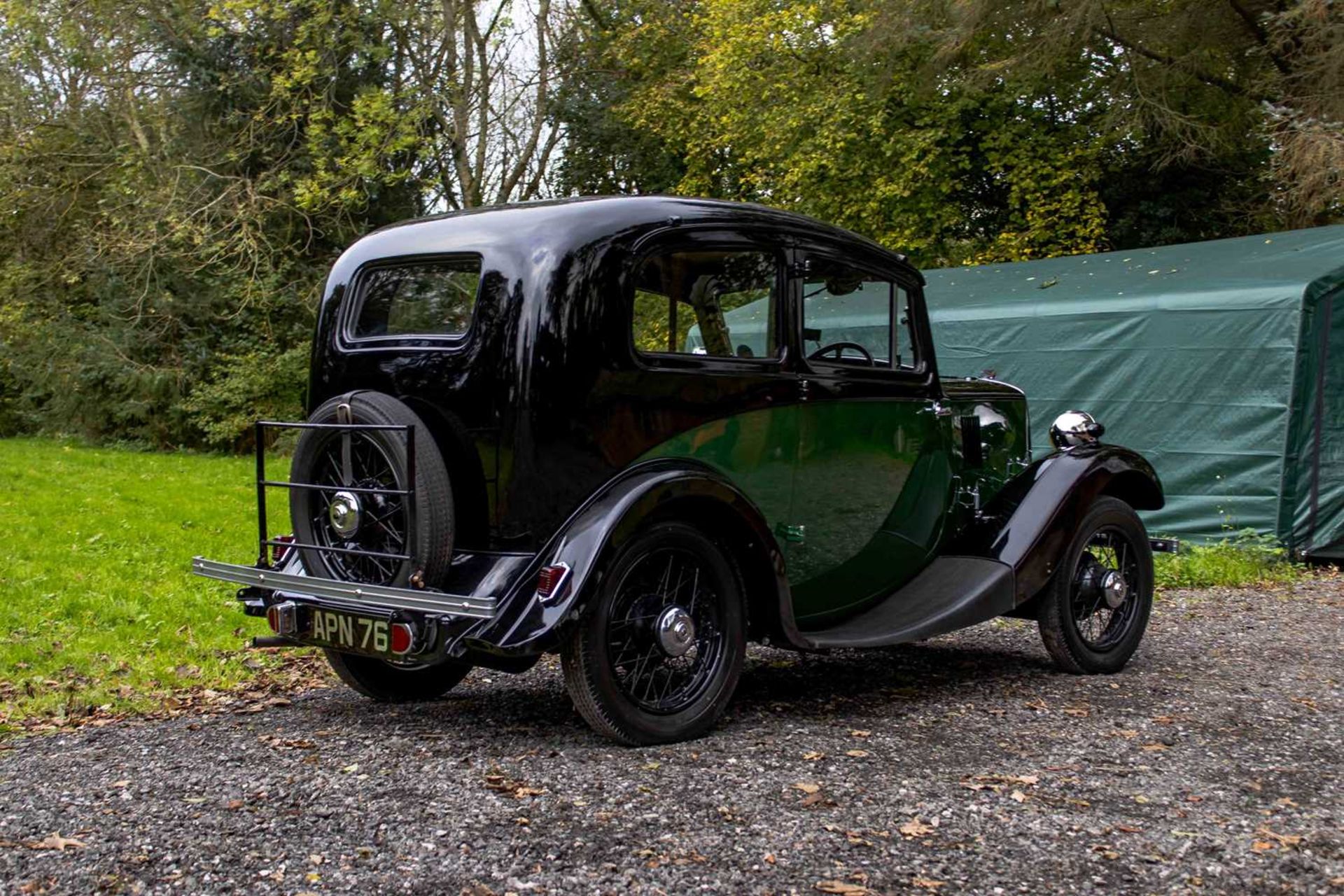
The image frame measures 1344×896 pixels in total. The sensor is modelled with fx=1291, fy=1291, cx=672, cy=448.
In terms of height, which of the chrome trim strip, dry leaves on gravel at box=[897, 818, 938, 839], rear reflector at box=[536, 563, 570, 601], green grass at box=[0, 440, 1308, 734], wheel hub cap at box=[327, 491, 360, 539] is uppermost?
wheel hub cap at box=[327, 491, 360, 539]

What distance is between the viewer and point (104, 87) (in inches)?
855

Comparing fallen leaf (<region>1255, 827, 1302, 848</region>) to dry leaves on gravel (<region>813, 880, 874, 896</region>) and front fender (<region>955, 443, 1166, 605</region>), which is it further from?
front fender (<region>955, 443, 1166, 605</region>)

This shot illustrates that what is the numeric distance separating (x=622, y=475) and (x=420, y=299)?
1168mm

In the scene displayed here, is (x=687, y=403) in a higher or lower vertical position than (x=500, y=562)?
higher

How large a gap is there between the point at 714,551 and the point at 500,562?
767mm

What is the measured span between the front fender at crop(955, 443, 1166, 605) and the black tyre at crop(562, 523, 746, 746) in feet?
5.01

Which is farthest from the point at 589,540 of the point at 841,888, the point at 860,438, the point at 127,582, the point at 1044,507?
the point at 127,582

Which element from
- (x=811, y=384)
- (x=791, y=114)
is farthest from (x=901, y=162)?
(x=811, y=384)

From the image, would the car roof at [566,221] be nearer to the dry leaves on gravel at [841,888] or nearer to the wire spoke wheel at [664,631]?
the wire spoke wheel at [664,631]

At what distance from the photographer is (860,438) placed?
5.44 meters

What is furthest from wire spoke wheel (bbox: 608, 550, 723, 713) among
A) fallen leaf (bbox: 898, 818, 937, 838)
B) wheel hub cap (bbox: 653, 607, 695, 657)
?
fallen leaf (bbox: 898, 818, 937, 838)

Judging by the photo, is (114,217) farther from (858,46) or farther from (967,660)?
(967,660)

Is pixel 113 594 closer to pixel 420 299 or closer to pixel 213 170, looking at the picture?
pixel 420 299

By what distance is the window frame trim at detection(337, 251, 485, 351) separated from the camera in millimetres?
4676
